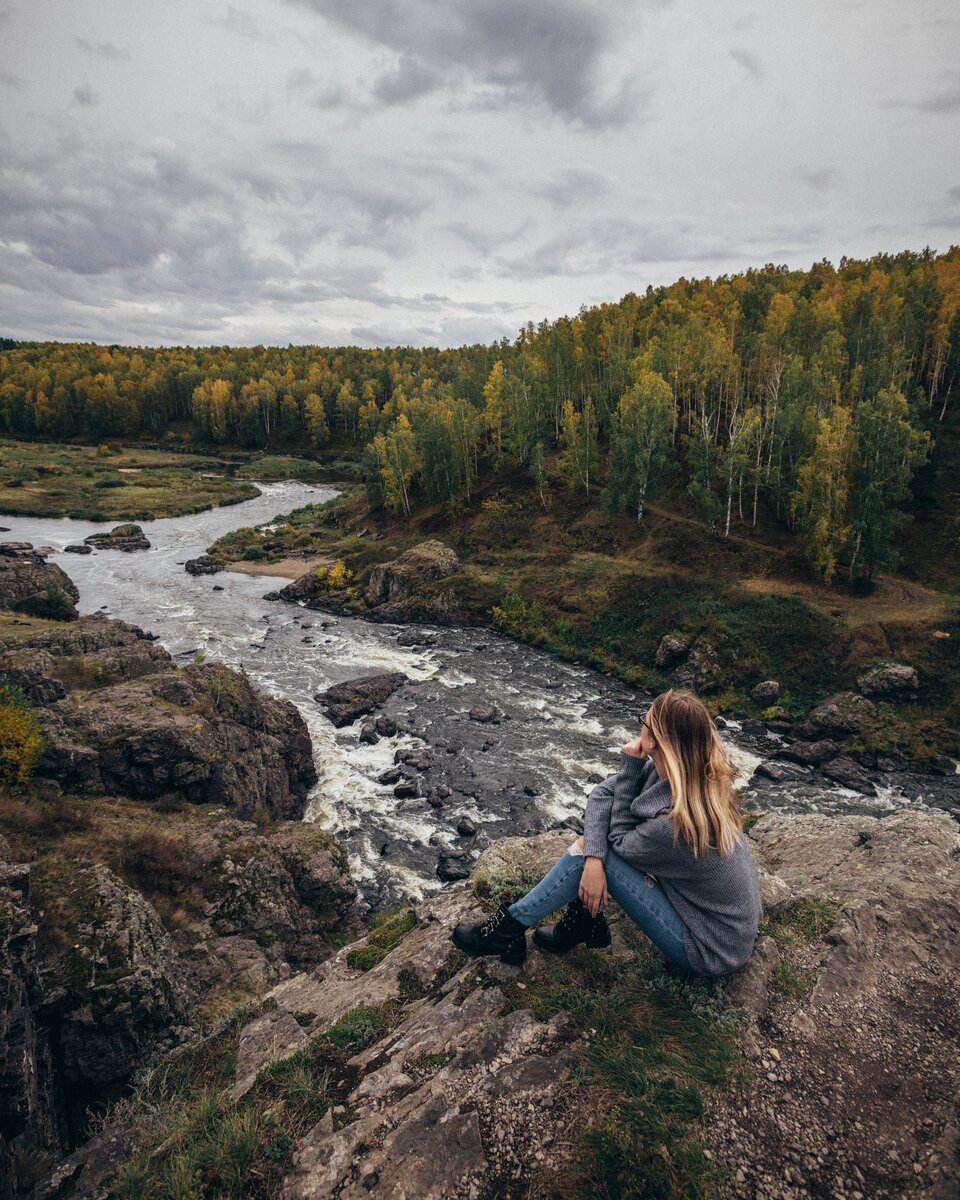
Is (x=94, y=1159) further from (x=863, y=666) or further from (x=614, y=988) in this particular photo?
(x=863, y=666)

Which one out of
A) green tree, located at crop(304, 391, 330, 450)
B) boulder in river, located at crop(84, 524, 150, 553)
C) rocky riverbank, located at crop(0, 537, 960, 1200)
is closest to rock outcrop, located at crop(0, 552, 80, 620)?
boulder in river, located at crop(84, 524, 150, 553)

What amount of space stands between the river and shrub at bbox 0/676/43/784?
12.7m

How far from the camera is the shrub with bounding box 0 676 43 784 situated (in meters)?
16.4

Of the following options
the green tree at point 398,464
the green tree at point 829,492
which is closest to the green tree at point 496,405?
the green tree at point 398,464

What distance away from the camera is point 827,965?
→ 745 centimetres

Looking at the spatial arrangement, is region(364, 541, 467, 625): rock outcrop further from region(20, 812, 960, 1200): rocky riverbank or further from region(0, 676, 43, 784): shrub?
region(20, 812, 960, 1200): rocky riverbank

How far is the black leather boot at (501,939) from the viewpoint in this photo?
7.65 m

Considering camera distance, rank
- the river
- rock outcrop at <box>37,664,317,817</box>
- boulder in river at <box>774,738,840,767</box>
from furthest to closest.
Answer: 1. boulder in river at <box>774,738,840,767</box>
2. the river
3. rock outcrop at <box>37,664,317,817</box>

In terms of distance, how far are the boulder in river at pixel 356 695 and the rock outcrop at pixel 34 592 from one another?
80.4 feet

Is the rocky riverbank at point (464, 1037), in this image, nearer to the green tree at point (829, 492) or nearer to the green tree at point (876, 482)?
the green tree at point (876, 482)

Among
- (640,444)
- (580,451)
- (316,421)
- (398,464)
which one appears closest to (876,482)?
(640,444)

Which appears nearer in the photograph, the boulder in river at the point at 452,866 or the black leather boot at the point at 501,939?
the black leather boot at the point at 501,939

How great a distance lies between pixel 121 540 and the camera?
79375 mm

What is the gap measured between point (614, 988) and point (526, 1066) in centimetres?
135
